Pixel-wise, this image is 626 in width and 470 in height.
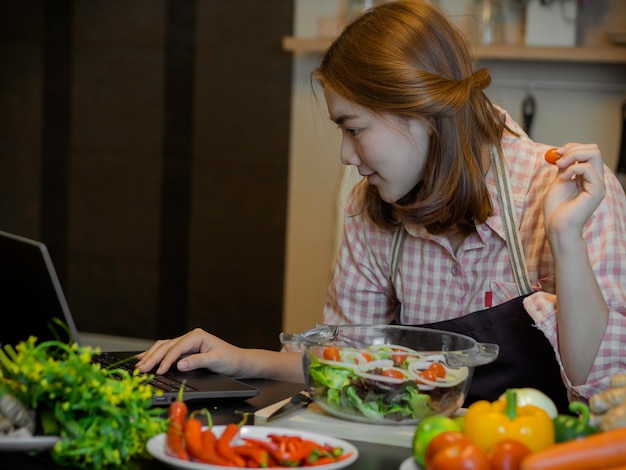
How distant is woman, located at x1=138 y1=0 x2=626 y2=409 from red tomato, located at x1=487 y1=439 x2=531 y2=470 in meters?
0.52

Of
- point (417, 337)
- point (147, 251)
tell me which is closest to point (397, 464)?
point (417, 337)

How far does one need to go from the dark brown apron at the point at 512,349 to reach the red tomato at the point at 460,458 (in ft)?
2.06

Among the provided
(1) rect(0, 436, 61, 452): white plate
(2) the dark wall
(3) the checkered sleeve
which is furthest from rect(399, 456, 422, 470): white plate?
(2) the dark wall

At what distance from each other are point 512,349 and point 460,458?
671mm

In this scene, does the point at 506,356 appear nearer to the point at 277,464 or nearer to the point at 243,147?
the point at 277,464

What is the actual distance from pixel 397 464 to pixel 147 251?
303 centimetres

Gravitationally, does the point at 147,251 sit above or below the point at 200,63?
below

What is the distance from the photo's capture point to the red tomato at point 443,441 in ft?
3.03

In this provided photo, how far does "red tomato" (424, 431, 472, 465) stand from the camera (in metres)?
0.92

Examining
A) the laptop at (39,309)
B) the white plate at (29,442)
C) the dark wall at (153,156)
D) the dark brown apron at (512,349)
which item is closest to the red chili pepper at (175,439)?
the white plate at (29,442)

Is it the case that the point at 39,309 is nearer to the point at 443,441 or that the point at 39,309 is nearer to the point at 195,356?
the point at 195,356

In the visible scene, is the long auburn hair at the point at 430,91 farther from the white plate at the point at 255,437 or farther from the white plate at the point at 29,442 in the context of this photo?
the white plate at the point at 29,442

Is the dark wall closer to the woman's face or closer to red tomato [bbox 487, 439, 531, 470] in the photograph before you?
the woman's face

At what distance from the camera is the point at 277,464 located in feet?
3.26
